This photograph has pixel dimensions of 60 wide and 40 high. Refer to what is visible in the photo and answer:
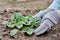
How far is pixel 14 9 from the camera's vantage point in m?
2.98

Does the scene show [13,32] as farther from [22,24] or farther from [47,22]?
[47,22]

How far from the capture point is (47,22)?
2383mm

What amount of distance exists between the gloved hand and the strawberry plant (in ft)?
0.29

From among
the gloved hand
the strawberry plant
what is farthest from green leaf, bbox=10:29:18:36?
the gloved hand

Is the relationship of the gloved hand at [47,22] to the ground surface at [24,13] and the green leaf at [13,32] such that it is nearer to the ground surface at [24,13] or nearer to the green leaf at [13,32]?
the ground surface at [24,13]

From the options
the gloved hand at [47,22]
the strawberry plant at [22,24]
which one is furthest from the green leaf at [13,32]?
the gloved hand at [47,22]

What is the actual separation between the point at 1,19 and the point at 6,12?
212 mm

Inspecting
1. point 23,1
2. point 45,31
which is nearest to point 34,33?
point 45,31

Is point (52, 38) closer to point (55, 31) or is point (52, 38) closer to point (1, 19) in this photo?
point (55, 31)

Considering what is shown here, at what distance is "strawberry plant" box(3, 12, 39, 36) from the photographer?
2430 mm

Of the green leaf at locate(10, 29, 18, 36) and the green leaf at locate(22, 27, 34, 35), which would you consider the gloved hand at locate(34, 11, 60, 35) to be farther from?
the green leaf at locate(10, 29, 18, 36)

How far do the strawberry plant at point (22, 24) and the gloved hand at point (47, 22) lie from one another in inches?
3.5

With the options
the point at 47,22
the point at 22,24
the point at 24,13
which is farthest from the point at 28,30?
the point at 24,13

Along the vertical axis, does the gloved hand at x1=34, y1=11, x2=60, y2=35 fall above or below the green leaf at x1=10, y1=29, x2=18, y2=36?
above
